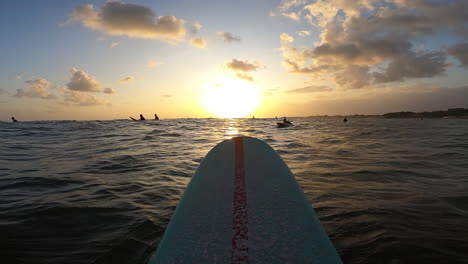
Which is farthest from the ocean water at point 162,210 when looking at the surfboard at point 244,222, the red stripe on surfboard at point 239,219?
the red stripe on surfboard at point 239,219

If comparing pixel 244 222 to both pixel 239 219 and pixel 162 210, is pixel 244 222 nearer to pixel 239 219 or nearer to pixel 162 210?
pixel 239 219

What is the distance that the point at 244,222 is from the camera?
1.76 m

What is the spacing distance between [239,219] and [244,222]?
57mm

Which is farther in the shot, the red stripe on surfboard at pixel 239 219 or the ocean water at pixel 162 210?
the ocean water at pixel 162 210

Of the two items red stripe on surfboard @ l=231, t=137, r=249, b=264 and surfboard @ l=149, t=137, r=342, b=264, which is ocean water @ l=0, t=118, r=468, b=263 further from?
red stripe on surfboard @ l=231, t=137, r=249, b=264

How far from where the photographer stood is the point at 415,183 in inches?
175

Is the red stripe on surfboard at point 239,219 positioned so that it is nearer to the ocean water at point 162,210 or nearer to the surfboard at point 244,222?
the surfboard at point 244,222

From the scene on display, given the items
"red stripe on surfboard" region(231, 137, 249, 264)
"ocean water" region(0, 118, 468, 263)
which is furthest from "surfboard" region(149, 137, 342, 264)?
"ocean water" region(0, 118, 468, 263)

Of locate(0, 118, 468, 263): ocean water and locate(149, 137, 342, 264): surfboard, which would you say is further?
locate(0, 118, 468, 263): ocean water

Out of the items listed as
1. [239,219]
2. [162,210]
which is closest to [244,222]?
[239,219]

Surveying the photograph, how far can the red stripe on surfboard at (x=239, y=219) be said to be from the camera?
1451mm

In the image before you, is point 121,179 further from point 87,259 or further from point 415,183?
point 415,183

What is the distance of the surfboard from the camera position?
1.47m

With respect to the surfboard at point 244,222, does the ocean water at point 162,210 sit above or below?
below
